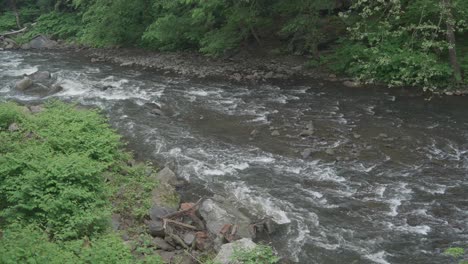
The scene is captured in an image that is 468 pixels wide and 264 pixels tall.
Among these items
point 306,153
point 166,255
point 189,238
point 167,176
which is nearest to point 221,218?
point 189,238

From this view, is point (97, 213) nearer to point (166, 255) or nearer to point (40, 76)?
point (166, 255)

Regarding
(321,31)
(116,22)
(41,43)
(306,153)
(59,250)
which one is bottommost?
(41,43)

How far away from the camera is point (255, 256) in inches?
321

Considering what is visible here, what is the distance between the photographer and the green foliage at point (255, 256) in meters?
8.00

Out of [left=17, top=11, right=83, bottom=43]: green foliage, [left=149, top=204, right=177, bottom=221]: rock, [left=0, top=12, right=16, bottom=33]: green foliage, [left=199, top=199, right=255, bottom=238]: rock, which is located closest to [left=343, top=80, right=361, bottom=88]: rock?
[left=199, top=199, right=255, bottom=238]: rock

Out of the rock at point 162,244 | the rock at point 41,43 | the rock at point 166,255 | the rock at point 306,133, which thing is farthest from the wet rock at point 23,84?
the rock at point 166,255

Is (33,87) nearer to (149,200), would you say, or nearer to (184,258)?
(149,200)

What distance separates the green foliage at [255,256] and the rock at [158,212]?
230 cm

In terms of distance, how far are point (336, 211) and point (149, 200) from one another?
4341mm

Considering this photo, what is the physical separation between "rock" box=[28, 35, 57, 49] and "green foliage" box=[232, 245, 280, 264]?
29780 mm

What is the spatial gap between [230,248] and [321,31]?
16928 millimetres

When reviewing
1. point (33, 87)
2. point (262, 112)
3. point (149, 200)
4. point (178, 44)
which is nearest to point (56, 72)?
point (33, 87)

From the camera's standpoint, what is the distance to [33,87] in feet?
68.9

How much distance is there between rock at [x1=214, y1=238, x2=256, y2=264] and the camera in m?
8.12
